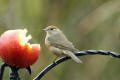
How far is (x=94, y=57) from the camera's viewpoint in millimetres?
3967

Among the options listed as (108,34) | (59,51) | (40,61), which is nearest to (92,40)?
(108,34)

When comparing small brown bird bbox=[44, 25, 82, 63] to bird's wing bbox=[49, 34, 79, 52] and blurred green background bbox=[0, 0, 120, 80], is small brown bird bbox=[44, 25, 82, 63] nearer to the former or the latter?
bird's wing bbox=[49, 34, 79, 52]

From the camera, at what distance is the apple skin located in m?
1.69

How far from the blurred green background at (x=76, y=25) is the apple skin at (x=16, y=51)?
1969mm

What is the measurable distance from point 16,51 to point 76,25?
223 centimetres

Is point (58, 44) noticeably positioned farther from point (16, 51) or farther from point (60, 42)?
point (16, 51)

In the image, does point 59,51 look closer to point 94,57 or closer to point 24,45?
point 24,45

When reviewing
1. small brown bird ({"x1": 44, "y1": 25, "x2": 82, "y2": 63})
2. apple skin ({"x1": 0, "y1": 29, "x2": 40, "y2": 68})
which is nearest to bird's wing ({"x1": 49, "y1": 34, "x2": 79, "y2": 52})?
small brown bird ({"x1": 44, "y1": 25, "x2": 82, "y2": 63})

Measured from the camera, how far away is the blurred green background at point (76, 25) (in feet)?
12.3

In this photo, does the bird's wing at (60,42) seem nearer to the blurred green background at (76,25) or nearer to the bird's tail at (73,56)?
the bird's tail at (73,56)

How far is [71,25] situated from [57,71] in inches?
13.7

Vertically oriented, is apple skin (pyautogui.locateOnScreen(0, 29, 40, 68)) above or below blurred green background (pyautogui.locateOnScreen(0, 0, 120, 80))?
above

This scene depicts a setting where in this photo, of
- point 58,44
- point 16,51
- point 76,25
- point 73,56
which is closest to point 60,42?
point 58,44

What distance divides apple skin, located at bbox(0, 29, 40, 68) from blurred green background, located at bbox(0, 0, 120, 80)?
6.46ft
